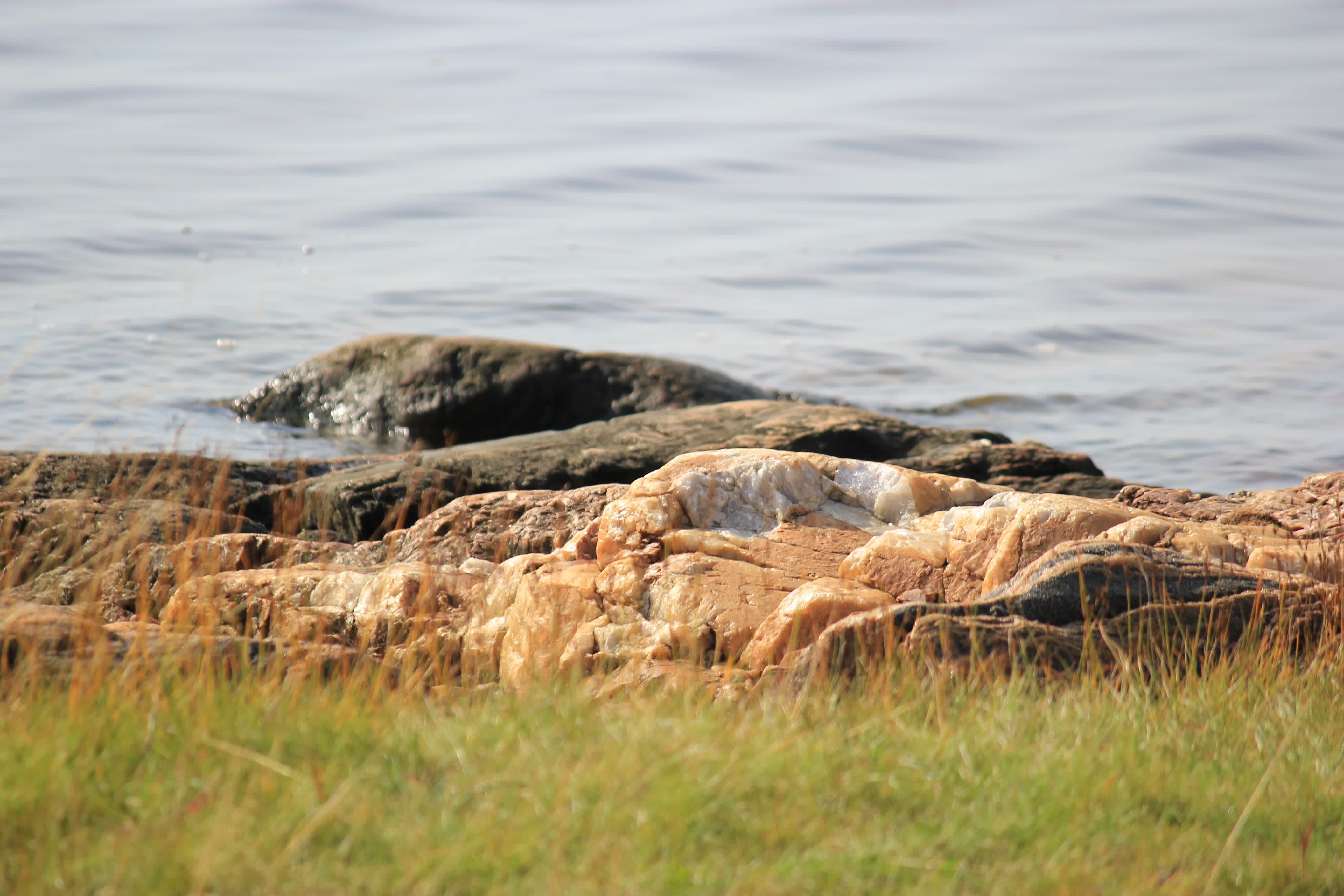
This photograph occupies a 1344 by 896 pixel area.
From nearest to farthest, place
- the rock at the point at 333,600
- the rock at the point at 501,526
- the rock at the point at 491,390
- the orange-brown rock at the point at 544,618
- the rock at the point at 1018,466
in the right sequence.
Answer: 1. the orange-brown rock at the point at 544,618
2. the rock at the point at 333,600
3. the rock at the point at 501,526
4. the rock at the point at 1018,466
5. the rock at the point at 491,390

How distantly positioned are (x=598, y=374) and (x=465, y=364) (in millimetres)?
1272

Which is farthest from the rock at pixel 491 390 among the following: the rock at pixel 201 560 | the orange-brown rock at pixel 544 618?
the orange-brown rock at pixel 544 618

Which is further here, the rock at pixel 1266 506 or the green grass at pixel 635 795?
the rock at pixel 1266 506

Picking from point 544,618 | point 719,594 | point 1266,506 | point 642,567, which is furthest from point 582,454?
point 1266,506

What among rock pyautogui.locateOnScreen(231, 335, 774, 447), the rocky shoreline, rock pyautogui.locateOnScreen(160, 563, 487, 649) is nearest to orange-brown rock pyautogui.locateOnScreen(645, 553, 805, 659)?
the rocky shoreline

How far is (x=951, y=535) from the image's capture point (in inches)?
191

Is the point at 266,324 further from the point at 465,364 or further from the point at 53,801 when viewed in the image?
the point at 53,801

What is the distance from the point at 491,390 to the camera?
426 inches

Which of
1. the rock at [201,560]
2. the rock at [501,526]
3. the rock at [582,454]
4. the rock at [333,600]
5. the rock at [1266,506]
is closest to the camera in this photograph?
the rock at [333,600]

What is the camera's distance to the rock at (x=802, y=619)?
4.17 m

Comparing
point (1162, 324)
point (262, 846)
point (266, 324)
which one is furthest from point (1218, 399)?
point (262, 846)

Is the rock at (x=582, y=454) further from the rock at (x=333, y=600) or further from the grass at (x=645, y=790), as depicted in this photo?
the grass at (x=645, y=790)

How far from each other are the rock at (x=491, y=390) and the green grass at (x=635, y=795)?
7.25m

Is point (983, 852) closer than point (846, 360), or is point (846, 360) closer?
point (983, 852)
